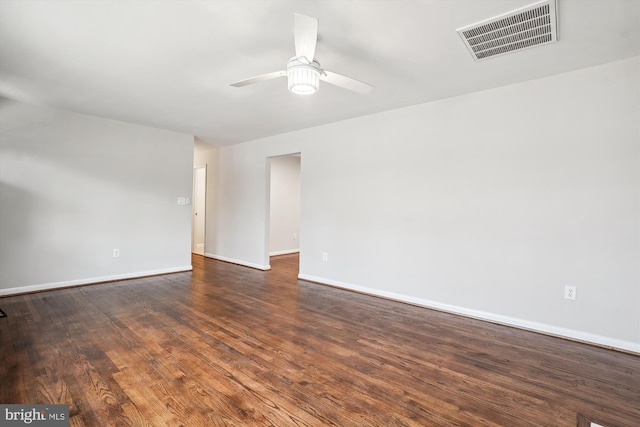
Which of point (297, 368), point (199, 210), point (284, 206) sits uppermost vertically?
point (284, 206)

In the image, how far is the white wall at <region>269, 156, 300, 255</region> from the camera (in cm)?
721

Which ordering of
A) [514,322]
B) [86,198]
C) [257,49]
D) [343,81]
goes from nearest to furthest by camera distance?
[343,81] → [257,49] → [514,322] → [86,198]

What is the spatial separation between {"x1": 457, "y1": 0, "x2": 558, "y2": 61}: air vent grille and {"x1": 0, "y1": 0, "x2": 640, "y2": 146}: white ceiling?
7 cm

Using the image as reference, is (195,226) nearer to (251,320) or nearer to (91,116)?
(91,116)

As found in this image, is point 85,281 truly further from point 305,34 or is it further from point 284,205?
point 305,34

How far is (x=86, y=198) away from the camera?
4.34m

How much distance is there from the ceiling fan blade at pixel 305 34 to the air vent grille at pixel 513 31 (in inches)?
40.9

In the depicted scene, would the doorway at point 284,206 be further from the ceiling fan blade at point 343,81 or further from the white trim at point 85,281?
the ceiling fan blade at point 343,81

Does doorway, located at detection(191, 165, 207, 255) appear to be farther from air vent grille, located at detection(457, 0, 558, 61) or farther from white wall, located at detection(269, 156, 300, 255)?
air vent grille, located at detection(457, 0, 558, 61)

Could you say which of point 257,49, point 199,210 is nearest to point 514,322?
point 257,49

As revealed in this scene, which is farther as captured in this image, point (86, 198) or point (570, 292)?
point (86, 198)

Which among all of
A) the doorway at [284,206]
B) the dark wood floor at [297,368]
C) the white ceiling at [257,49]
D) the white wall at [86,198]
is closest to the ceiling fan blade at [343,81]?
the white ceiling at [257,49]

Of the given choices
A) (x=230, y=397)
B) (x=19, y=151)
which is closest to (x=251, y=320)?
(x=230, y=397)

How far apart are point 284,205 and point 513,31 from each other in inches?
230
